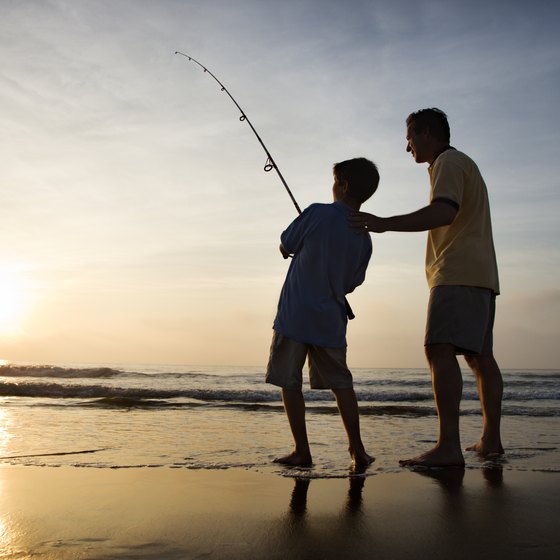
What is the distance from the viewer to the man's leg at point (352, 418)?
3104 mm

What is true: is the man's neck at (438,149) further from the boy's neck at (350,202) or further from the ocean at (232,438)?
the ocean at (232,438)

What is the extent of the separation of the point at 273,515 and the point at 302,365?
3.69 feet

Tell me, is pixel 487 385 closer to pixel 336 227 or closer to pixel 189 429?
pixel 336 227

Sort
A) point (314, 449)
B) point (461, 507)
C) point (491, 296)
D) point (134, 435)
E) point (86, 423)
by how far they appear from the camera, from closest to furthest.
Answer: point (461, 507) < point (491, 296) < point (314, 449) < point (134, 435) < point (86, 423)

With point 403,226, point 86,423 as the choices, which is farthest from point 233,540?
point 86,423

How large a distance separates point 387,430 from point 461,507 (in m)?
2.96

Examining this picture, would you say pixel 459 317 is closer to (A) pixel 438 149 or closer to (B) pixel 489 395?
(B) pixel 489 395

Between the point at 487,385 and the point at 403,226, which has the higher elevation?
the point at 403,226

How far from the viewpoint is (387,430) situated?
5109 millimetres

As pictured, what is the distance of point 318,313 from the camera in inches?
121

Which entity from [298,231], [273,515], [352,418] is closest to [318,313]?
[298,231]

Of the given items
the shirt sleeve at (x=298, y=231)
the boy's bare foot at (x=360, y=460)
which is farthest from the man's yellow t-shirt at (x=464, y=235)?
the boy's bare foot at (x=360, y=460)

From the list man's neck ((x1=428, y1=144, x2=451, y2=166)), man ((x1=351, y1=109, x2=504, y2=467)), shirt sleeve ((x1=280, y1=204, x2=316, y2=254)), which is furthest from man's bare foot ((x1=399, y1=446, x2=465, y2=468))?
man's neck ((x1=428, y1=144, x2=451, y2=166))

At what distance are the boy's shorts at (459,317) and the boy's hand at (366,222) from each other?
0.52 metres
